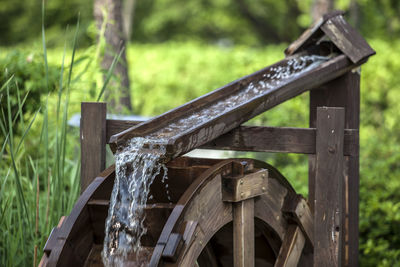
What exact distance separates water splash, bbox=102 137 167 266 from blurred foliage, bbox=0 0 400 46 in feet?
56.6

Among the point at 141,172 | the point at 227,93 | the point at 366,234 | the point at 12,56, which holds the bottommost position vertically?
the point at 366,234

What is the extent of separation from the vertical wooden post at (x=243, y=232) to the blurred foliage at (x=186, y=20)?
17.1 metres

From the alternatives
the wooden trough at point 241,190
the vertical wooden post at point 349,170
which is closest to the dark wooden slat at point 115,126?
Result: the wooden trough at point 241,190

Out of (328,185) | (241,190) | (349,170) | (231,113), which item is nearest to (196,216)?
(241,190)

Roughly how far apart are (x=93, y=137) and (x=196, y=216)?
0.85 m

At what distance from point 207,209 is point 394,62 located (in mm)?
7841

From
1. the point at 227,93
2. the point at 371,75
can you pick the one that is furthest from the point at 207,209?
the point at 371,75

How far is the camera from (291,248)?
3.18 meters

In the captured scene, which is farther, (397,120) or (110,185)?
(397,120)

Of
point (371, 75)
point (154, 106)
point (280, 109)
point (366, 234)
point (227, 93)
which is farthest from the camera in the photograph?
point (154, 106)

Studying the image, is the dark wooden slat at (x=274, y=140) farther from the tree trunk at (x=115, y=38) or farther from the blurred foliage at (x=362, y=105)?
the tree trunk at (x=115, y=38)

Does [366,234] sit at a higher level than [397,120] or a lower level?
lower

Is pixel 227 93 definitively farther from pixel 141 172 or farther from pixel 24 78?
pixel 24 78

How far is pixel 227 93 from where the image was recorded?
11.2 feet
